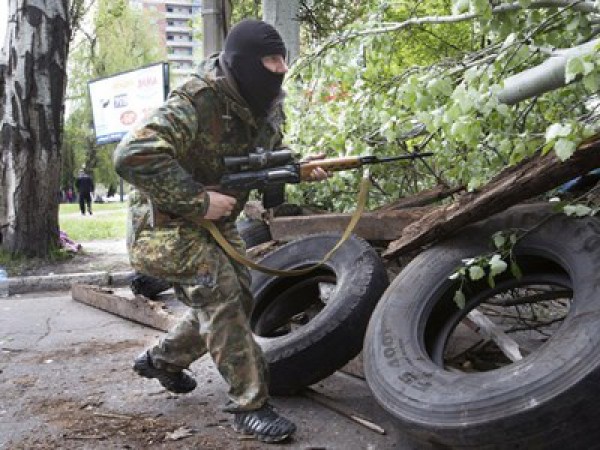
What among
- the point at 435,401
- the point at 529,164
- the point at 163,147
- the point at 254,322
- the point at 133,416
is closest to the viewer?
the point at 435,401

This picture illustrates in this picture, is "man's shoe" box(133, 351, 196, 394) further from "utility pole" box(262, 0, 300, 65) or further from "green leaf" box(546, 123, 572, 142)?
"utility pole" box(262, 0, 300, 65)

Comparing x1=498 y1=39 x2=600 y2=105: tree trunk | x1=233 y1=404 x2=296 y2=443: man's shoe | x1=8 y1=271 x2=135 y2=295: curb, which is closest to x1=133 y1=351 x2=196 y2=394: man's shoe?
x1=233 y1=404 x2=296 y2=443: man's shoe

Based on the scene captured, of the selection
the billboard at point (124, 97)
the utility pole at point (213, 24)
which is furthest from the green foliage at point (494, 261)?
the billboard at point (124, 97)

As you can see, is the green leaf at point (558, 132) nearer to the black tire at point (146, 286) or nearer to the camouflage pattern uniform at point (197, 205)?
the camouflage pattern uniform at point (197, 205)

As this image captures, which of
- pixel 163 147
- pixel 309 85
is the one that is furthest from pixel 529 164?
pixel 309 85

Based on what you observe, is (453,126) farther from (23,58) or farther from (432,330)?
(23,58)

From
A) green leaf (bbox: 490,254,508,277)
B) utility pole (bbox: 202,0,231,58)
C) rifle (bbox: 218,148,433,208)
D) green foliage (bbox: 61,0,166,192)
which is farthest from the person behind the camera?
green foliage (bbox: 61,0,166,192)

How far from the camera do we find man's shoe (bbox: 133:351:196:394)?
3.49 meters

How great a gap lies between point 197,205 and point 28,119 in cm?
666

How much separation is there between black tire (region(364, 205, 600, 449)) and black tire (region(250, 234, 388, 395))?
249mm

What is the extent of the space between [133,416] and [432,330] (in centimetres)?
154

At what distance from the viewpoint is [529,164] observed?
9.94 ft

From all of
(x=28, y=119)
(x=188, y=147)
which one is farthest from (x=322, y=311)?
(x=28, y=119)

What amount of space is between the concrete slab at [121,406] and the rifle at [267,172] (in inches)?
43.6
